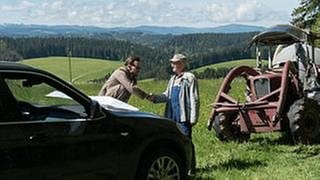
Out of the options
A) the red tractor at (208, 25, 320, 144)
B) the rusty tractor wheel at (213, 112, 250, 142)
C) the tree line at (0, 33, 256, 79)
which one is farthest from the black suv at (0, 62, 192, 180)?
the tree line at (0, 33, 256, 79)

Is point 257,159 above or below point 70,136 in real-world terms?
below

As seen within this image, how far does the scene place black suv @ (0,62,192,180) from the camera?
5.91 meters

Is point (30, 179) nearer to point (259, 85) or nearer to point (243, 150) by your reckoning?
point (243, 150)

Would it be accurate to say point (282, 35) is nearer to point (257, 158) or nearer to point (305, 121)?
point (305, 121)

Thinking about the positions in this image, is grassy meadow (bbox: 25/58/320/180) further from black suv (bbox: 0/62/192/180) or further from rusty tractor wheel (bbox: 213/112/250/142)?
black suv (bbox: 0/62/192/180)

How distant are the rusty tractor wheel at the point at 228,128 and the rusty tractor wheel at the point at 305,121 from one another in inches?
47.4

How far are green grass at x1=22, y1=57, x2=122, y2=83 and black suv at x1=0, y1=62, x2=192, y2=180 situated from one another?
244ft

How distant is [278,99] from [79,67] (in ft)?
267

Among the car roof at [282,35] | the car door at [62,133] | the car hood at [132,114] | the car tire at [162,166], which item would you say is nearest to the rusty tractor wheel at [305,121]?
the car roof at [282,35]

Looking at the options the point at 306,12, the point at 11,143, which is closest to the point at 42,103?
the point at 11,143

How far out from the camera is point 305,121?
40.2 feet

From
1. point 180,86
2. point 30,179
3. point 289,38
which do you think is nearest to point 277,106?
point 289,38

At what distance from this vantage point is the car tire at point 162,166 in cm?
714

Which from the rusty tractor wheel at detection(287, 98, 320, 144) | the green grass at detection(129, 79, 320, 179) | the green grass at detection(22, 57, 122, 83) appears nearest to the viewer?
the green grass at detection(129, 79, 320, 179)
